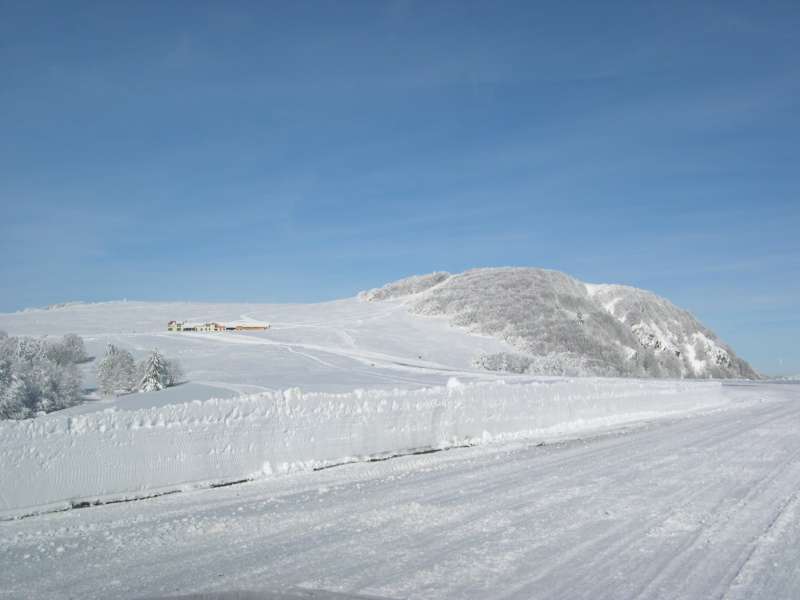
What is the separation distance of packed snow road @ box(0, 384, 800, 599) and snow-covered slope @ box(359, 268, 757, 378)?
1899 inches

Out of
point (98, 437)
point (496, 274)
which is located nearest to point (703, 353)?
point (496, 274)

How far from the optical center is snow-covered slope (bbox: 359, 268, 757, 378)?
235 feet

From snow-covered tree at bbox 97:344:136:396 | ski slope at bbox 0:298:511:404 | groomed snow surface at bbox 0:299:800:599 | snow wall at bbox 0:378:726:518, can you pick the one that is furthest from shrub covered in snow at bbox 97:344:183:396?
groomed snow surface at bbox 0:299:800:599

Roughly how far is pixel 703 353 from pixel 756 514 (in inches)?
3340

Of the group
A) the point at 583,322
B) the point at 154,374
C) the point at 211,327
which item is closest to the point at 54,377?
the point at 154,374

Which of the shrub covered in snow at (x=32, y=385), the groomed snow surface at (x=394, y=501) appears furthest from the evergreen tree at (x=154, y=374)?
the groomed snow surface at (x=394, y=501)

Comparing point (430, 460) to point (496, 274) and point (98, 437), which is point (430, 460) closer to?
point (98, 437)

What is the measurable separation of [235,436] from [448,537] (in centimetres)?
560

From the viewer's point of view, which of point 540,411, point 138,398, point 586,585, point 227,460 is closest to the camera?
point 586,585

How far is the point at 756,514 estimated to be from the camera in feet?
26.7

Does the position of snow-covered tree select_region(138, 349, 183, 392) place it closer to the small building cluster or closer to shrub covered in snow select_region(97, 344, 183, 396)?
shrub covered in snow select_region(97, 344, 183, 396)

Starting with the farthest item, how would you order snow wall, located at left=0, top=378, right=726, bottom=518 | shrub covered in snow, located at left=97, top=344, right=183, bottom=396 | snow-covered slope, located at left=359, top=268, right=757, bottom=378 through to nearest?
1. snow-covered slope, located at left=359, top=268, right=757, bottom=378
2. shrub covered in snow, located at left=97, top=344, right=183, bottom=396
3. snow wall, located at left=0, top=378, right=726, bottom=518

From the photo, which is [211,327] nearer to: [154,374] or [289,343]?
[289,343]

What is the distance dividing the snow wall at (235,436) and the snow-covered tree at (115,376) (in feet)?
58.2
